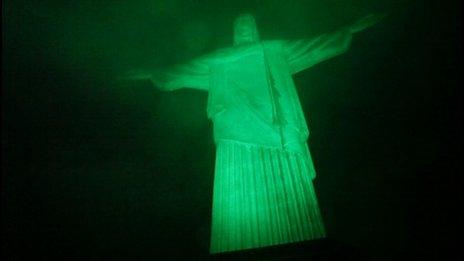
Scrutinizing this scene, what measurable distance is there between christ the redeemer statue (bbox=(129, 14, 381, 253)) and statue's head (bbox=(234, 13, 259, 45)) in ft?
0.03

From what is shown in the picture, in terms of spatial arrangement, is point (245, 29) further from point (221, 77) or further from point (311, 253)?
point (311, 253)

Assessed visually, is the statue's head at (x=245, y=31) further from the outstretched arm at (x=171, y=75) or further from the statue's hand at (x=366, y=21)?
the statue's hand at (x=366, y=21)

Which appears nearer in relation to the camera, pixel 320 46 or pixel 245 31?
pixel 320 46

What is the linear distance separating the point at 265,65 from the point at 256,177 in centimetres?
111

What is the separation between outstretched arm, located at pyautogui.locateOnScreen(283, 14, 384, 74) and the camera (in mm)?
3857

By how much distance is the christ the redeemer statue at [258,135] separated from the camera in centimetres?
318

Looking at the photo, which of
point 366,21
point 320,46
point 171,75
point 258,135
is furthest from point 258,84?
point 366,21

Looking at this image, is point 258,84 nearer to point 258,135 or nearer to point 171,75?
point 258,135

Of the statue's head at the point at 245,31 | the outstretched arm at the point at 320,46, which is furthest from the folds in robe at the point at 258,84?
the statue's head at the point at 245,31

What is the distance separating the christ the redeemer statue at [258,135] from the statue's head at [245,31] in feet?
0.03

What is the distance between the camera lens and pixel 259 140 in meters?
3.50

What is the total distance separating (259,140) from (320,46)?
1218mm

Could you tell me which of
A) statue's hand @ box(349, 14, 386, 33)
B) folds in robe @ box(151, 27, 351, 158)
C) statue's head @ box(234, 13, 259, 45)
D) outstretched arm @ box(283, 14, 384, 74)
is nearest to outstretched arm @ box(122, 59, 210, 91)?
folds in robe @ box(151, 27, 351, 158)

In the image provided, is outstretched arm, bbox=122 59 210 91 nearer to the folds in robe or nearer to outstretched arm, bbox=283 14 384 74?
the folds in robe
